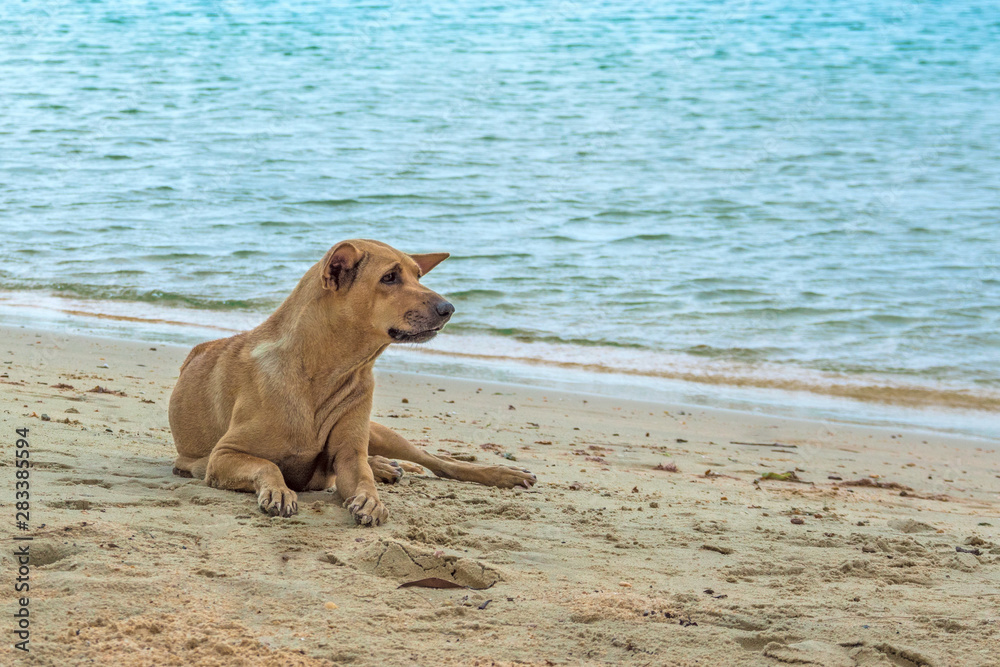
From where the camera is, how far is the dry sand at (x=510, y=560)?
2586mm

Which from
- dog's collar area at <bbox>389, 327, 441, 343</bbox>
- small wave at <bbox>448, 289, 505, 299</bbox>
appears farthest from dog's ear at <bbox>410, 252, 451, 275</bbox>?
small wave at <bbox>448, 289, 505, 299</bbox>

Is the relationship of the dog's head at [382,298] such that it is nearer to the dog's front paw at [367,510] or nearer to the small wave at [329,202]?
the dog's front paw at [367,510]

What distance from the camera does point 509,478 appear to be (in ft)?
15.5

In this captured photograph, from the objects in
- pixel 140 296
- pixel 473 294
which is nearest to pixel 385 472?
pixel 473 294

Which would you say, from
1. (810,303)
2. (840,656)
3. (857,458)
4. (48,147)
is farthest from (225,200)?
(840,656)

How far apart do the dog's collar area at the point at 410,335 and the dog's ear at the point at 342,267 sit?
30cm

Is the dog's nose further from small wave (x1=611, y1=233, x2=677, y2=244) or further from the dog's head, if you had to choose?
small wave (x1=611, y1=233, x2=677, y2=244)

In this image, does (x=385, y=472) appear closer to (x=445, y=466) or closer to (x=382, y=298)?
(x=445, y=466)

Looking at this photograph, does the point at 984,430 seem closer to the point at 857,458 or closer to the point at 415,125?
the point at 857,458

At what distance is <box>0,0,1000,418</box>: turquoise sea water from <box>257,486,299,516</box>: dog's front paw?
18.0 ft

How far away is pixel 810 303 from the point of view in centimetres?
1115

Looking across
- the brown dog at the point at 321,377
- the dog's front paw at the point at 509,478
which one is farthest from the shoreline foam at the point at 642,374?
the brown dog at the point at 321,377

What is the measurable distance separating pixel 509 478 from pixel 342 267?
148cm

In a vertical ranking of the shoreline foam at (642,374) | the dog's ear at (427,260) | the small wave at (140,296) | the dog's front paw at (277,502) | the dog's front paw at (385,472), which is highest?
the dog's ear at (427,260)
